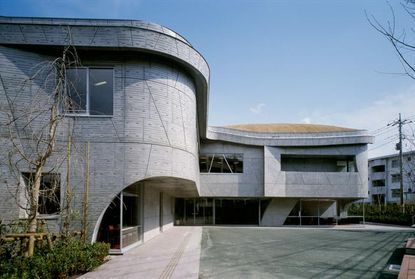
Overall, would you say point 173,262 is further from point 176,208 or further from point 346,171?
point 346,171

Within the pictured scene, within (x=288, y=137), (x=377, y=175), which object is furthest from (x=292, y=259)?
(x=377, y=175)

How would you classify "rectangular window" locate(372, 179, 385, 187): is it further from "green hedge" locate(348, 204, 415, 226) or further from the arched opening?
the arched opening

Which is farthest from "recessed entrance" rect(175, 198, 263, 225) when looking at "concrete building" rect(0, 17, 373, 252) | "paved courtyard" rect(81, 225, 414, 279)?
"concrete building" rect(0, 17, 373, 252)

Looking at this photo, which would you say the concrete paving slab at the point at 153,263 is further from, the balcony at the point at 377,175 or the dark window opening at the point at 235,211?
the balcony at the point at 377,175

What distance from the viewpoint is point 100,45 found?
12.0 m

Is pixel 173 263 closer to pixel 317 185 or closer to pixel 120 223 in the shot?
pixel 120 223

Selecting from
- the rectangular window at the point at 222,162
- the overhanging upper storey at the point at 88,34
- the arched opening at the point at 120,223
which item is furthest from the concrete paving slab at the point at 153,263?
the rectangular window at the point at 222,162

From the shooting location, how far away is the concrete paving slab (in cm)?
929

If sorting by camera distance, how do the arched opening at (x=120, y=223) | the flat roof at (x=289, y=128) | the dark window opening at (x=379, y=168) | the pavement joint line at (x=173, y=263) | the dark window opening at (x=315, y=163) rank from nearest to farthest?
the pavement joint line at (x=173, y=263) < the arched opening at (x=120, y=223) < the dark window opening at (x=315, y=163) < the flat roof at (x=289, y=128) < the dark window opening at (x=379, y=168)

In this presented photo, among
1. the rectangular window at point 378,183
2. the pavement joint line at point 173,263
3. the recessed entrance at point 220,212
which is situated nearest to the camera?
the pavement joint line at point 173,263

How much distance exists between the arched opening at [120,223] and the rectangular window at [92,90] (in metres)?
3.13

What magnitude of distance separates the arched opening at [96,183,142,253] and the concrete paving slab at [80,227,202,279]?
49 cm

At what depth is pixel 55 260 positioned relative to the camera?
840 centimetres

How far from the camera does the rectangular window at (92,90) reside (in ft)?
40.4
